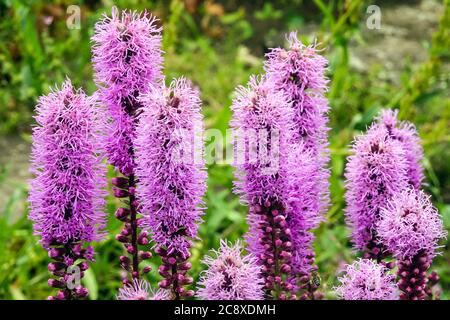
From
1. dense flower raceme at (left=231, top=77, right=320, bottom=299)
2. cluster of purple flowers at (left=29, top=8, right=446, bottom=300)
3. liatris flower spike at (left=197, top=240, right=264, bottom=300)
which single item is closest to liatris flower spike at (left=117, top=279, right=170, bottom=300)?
cluster of purple flowers at (left=29, top=8, right=446, bottom=300)

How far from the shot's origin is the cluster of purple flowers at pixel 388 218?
2.33 meters

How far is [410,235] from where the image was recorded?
7.67 ft

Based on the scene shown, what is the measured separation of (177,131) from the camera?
7.17 ft

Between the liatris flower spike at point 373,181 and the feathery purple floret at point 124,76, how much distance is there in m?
0.73

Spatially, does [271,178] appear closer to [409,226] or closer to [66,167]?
[409,226]

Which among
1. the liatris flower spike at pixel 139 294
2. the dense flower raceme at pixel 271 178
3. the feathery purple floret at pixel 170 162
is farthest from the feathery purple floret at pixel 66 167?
the dense flower raceme at pixel 271 178

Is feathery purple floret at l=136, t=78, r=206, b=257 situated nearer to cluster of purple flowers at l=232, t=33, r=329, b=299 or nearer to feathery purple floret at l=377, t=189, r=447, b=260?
cluster of purple flowers at l=232, t=33, r=329, b=299

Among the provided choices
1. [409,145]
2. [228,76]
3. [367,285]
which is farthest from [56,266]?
[228,76]

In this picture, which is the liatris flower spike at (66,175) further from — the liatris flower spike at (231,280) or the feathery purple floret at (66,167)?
the liatris flower spike at (231,280)

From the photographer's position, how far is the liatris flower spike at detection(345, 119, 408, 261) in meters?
2.46

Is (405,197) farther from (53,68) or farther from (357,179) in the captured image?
(53,68)

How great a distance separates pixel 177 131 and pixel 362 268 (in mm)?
694
